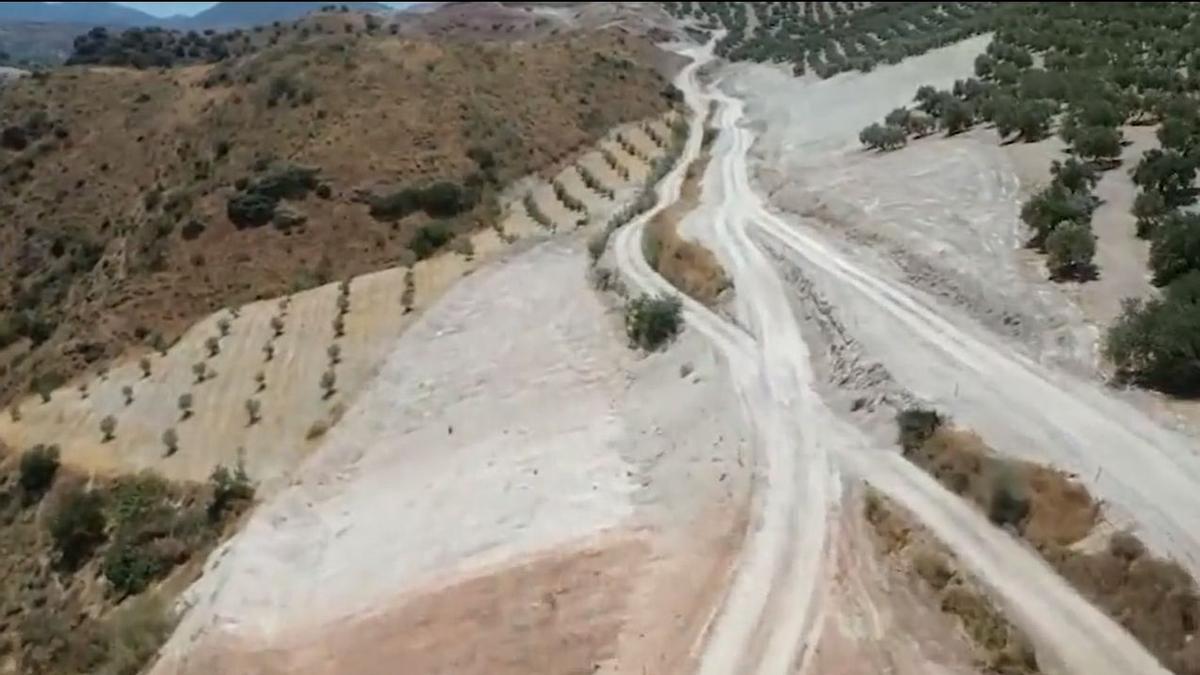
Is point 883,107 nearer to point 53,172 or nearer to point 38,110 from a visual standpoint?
point 53,172

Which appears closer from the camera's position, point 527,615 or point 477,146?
point 527,615

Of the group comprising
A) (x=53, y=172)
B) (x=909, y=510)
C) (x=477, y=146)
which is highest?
(x=909, y=510)

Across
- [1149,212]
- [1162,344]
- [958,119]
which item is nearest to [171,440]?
[1162,344]

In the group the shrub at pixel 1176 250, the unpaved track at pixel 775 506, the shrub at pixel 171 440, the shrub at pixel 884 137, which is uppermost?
the shrub at pixel 1176 250

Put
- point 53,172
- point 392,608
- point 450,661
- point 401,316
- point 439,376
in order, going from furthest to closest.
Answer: point 53,172 → point 401,316 → point 439,376 → point 392,608 → point 450,661

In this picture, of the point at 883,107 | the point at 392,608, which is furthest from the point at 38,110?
the point at 392,608

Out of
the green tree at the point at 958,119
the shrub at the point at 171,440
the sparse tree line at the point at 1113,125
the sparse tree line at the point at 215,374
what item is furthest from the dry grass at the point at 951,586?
the green tree at the point at 958,119

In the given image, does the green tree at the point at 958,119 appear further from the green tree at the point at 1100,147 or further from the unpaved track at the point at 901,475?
the unpaved track at the point at 901,475
